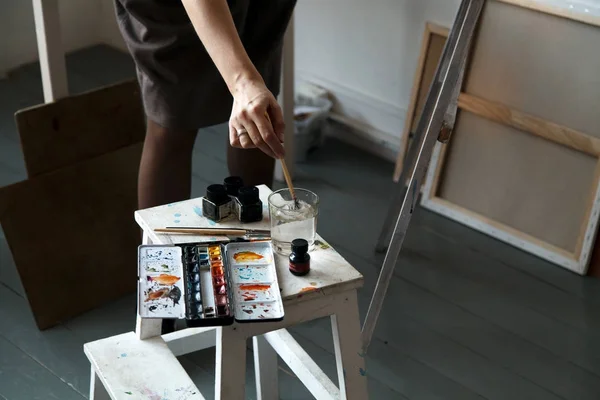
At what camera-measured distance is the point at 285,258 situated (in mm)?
1246

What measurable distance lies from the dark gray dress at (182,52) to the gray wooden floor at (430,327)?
56 cm

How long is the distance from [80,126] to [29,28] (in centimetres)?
119

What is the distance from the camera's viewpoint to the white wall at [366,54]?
2367 millimetres

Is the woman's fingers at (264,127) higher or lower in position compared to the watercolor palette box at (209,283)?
higher

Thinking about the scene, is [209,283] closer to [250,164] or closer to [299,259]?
[299,259]

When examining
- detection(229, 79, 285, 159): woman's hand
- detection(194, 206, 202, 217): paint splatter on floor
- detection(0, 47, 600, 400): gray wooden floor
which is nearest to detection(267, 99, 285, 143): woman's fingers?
detection(229, 79, 285, 159): woman's hand

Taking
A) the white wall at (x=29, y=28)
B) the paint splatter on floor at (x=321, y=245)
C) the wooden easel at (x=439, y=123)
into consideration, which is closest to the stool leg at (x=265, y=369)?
the wooden easel at (x=439, y=123)

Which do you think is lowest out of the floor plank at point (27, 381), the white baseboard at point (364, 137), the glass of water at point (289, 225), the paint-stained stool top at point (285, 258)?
the floor plank at point (27, 381)

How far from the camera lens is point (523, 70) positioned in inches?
81.7

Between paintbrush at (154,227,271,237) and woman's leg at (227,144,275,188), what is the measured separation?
0.47m

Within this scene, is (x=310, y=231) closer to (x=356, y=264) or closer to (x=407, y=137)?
(x=356, y=264)

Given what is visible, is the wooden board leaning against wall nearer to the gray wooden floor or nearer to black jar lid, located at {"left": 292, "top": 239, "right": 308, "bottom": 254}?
the gray wooden floor

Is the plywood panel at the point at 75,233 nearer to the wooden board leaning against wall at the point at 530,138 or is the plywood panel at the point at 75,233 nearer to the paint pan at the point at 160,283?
the paint pan at the point at 160,283

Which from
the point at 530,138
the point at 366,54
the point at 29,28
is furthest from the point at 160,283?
the point at 29,28
